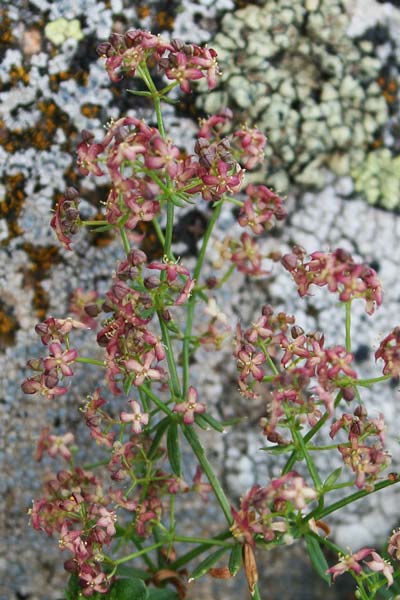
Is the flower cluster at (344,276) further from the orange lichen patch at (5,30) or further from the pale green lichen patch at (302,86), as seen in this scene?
the orange lichen patch at (5,30)

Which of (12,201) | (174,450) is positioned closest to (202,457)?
(174,450)

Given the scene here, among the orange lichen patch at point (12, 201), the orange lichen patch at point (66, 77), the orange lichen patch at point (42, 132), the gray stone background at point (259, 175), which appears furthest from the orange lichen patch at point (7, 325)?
the orange lichen patch at point (66, 77)

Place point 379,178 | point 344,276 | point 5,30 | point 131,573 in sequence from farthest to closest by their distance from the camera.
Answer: point 379,178 → point 5,30 → point 131,573 → point 344,276

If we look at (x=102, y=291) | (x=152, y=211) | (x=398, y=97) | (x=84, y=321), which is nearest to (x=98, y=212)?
→ (x=102, y=291)

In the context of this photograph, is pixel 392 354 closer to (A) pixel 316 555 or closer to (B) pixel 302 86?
(A) pixel 316 555

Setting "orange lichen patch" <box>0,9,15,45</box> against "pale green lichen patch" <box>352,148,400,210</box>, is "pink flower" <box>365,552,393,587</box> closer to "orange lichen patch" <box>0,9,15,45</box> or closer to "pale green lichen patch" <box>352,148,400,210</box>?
"pale green lichen patch" <box>352,148,400,210</box>

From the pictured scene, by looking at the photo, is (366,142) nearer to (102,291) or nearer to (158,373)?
(102,291)
